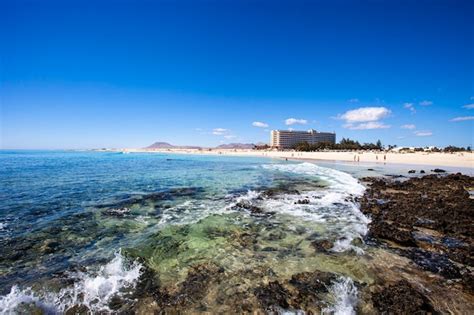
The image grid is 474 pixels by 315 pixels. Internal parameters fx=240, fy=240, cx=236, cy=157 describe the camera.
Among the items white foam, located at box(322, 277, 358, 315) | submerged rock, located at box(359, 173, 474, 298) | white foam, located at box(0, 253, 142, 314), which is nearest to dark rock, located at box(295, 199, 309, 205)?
submerged rock, located at box(359, 173, 474, 298)

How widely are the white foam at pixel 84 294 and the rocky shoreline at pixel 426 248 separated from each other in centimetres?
589

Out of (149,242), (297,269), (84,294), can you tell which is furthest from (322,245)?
(84,294)

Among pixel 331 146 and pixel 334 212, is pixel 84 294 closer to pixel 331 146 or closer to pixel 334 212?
pixel 334 212

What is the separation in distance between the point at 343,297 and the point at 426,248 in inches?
192

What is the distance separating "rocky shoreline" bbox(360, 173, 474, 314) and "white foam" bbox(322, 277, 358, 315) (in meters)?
0.45

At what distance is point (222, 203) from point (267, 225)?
473 centimetres

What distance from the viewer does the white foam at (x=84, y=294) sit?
A: 512 cm

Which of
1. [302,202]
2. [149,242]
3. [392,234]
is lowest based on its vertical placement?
[149,242]

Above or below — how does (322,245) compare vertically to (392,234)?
below

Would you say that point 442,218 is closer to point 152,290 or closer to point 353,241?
point 353,241

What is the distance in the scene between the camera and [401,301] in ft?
16.6

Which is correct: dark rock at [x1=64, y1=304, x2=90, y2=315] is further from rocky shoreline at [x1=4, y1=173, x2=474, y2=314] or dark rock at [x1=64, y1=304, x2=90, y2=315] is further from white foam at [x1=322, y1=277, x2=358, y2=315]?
white foam at [x1=322, y1=277, x2=358, y2=315]

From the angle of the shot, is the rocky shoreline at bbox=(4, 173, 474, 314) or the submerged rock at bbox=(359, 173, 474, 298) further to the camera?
the submerged rock at bbox=(359, 173, 474, 298)

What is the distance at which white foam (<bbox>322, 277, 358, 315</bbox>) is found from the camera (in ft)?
16.4
